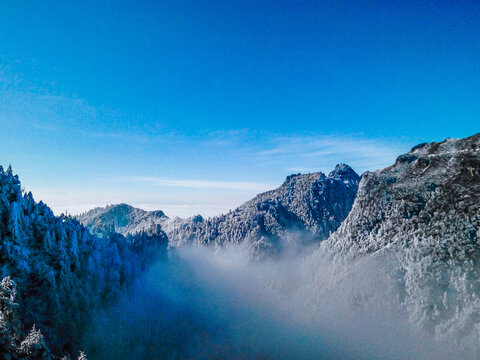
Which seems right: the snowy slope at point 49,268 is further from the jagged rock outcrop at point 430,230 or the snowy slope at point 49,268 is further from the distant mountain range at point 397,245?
the jagged rock outcrop at point 430,230

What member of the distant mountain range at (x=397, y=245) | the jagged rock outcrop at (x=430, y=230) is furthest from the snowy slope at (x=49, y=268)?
the jagged rock outcrop at (x=430, y=230)

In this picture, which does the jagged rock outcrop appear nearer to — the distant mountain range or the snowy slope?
the distant mountain range

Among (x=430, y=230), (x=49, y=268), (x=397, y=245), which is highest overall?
(x=430, y=230)

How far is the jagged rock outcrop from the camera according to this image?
270ft

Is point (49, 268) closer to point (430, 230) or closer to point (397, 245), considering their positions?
point (397, 245)

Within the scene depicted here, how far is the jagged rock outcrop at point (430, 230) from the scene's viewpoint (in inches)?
3243

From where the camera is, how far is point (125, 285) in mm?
166375

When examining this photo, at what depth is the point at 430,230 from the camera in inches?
3804

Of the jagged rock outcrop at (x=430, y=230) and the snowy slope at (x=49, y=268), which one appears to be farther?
the snowy slope at (x=49, y=268)

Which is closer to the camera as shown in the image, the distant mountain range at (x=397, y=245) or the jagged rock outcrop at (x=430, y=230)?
the jagged rock outcrop at (x=430, y=230)

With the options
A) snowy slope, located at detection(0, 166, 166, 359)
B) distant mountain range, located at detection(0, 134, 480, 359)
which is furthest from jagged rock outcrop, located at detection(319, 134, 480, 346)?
snowy slope, located at detection(0, 166, 166, 359)

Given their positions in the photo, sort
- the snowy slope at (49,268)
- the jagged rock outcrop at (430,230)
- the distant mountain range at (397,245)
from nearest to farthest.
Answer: the jagged rock outcrop at (430,230)
the distant mountain range at (397,245)
the snowy slope at (49,268)

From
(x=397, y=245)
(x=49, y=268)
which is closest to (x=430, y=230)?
(x=397, y=245)

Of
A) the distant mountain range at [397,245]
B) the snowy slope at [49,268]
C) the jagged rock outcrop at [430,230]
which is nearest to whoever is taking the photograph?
the jagged rock outcrop at [430,230]
